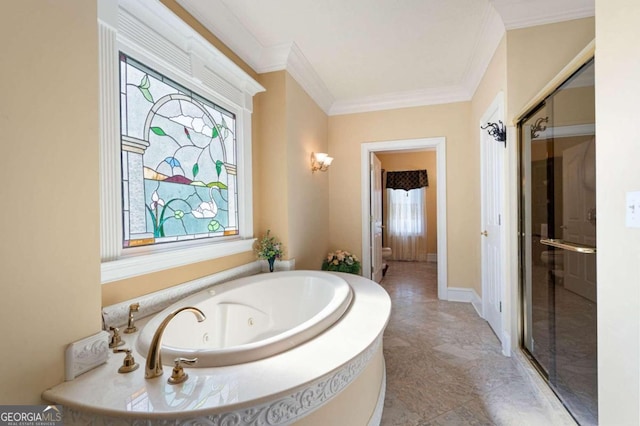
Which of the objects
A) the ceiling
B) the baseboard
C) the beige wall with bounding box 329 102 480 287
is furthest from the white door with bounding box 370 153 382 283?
the ceiling

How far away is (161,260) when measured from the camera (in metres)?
1.59

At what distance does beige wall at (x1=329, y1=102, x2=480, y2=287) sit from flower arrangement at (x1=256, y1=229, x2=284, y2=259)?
1.40 metres

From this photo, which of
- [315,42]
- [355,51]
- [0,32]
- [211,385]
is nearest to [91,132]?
[0,32]

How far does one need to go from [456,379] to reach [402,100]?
3066 millimetres

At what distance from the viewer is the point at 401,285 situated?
A: 424 centimetres

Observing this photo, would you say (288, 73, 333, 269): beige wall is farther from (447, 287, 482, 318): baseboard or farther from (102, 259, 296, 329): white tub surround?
(447, 287, 482, 318): baseboard

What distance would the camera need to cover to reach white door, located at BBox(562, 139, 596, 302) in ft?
4.52

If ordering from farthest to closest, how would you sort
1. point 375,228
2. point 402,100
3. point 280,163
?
1. point 375,228
2. point 402,100
3. point 280,163

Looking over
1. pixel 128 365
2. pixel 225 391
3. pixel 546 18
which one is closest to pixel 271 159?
pixel 128 365

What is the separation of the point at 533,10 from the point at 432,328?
2.67 meters

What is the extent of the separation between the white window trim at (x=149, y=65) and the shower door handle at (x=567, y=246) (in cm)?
217

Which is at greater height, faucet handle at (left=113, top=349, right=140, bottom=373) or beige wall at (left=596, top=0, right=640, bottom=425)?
Answer: beige wall at (left=596, top=0, right=640, bottom=425)

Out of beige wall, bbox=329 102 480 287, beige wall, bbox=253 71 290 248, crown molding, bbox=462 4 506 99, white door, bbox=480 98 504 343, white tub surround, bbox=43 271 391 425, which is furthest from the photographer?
beige wall, bbox=329 102 480 287

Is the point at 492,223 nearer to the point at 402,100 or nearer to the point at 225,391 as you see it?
the point at 402,100
